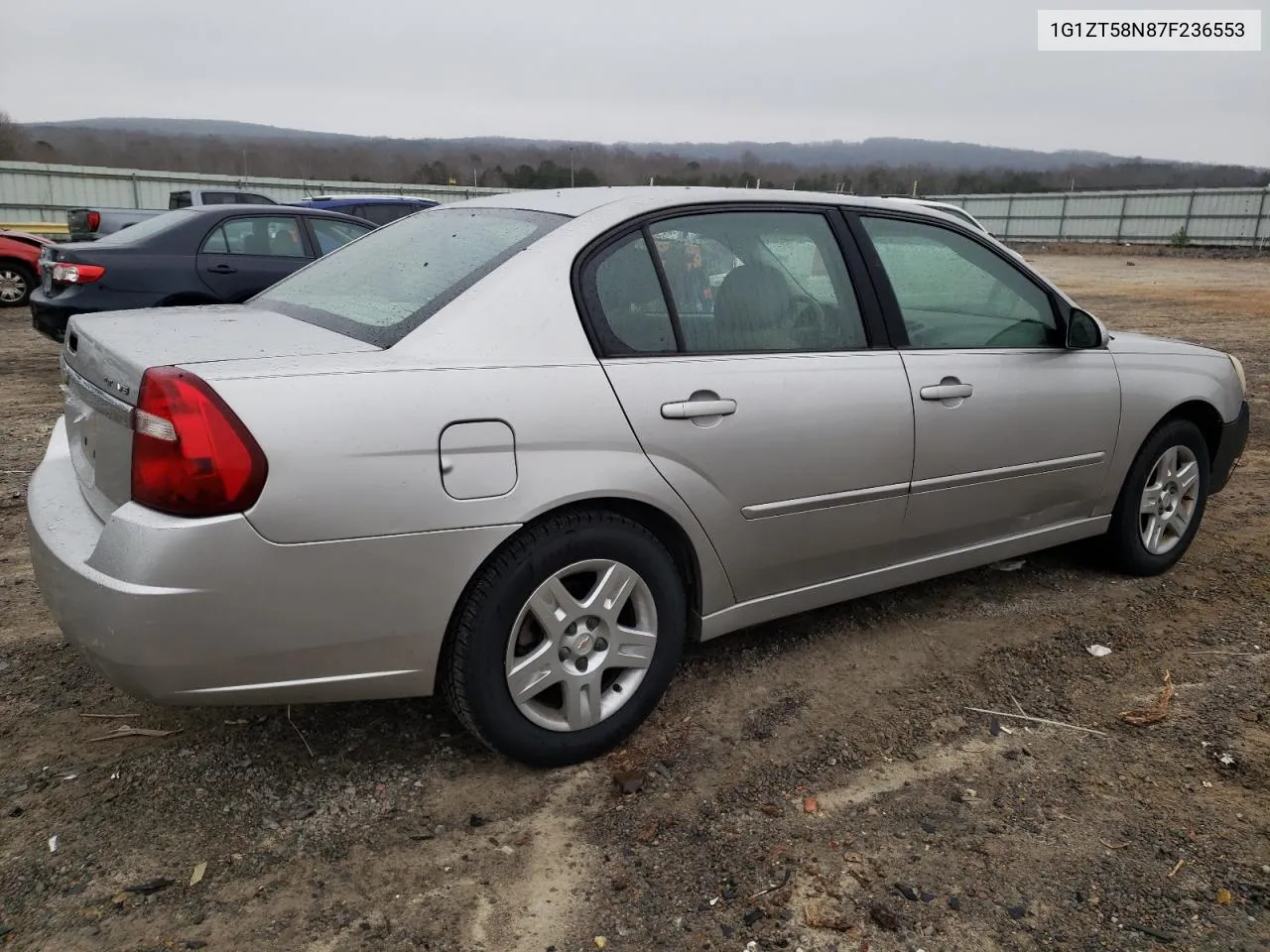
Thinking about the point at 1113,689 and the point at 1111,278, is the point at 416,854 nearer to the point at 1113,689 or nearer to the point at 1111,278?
the point at 1113,689

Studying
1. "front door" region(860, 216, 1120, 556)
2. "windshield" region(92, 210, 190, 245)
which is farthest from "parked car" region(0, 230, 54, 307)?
"front door" region(860, 216, 1120, 556)

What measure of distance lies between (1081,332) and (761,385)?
1.60 meters

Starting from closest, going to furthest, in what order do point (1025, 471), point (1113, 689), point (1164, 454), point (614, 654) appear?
point (614, 654), point (1113, 689), point (1025, 471), point (1164, 454)

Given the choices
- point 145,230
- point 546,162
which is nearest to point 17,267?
point 145,230

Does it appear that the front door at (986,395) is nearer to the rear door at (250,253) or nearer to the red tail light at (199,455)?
the red tail light at (199,455)

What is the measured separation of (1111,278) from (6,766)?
2450 centimetres

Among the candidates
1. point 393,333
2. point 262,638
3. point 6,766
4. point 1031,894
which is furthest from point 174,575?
point 1031,894

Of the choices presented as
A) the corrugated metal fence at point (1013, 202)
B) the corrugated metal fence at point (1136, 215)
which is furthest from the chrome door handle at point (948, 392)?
the corrugated metal fence at point (1136, 215)

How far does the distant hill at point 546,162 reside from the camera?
36906 mm

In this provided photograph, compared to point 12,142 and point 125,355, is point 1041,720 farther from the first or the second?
point 12,142

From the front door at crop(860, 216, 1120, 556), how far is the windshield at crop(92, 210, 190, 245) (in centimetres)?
666

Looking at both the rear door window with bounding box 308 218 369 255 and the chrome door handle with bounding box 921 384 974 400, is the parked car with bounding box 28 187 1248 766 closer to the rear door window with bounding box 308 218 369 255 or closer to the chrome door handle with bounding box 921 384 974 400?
the chrome door handle with bounding box 921 384 974 400

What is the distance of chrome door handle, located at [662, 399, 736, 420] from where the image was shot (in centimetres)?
267

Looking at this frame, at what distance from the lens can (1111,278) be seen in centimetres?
2273
